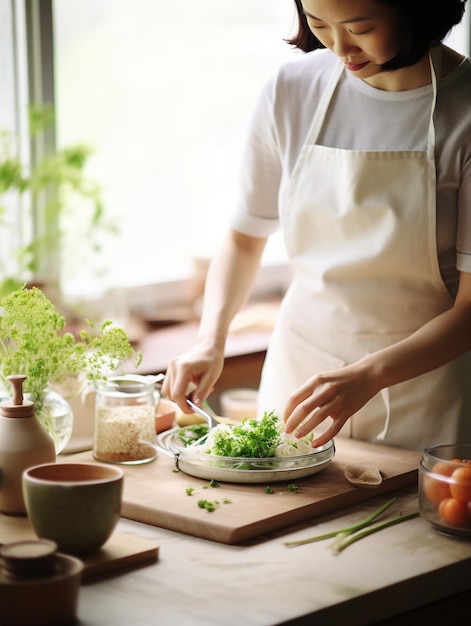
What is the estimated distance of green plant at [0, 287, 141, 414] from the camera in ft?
5.32

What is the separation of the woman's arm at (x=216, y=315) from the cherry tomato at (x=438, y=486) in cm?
52

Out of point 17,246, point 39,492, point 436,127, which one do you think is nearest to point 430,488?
point 39,492

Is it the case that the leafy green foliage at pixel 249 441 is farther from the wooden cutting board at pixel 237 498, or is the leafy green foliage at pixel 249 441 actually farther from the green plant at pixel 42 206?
the green plant at pixel 42 206

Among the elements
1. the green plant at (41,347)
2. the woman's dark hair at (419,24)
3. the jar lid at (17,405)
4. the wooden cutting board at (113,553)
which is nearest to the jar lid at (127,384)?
the green plant at (41,347)

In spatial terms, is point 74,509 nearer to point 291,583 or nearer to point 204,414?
point 291,583

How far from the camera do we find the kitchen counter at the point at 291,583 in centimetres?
127

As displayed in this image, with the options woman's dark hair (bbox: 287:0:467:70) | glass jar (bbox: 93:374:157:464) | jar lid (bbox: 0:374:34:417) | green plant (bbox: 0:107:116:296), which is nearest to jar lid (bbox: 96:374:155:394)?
glass jar (bbox: 93:374:157:464)

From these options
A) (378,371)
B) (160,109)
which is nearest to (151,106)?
(160,109)

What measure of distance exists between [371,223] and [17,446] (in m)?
0.83

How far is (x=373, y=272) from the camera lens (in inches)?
78.8

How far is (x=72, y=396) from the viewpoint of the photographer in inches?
76.7

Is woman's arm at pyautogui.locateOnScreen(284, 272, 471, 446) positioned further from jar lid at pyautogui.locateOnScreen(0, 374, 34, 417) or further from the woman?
jar lid at pyautogui.locateOnScreen(0, 374, 34, 417)

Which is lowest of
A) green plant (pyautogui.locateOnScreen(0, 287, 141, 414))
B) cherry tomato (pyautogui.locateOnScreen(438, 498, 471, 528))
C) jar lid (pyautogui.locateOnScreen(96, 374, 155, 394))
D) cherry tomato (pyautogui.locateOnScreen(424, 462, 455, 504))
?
cherry tomato (pyautogui.locateOnScreen(438, 498, 471, 528))

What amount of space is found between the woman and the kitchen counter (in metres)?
0.32
